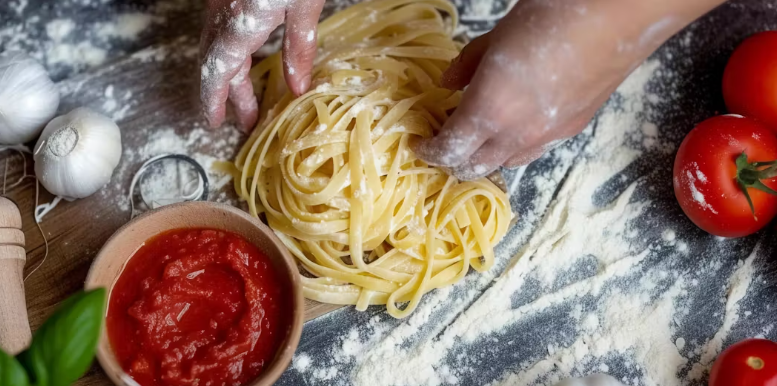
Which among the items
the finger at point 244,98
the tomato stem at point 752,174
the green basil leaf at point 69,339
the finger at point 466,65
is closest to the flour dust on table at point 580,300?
the tomato stem at point 752,174

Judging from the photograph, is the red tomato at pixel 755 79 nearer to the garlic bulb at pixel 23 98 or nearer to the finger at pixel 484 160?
the finger at pixel 484 160

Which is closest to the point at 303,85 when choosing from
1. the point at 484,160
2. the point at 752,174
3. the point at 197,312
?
the point at 484,160

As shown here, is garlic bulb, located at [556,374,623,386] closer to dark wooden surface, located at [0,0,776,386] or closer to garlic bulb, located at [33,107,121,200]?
dark wooden surface, located at [0,0,776,386]

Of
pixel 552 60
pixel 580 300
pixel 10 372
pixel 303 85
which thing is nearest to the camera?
pixel 10 372

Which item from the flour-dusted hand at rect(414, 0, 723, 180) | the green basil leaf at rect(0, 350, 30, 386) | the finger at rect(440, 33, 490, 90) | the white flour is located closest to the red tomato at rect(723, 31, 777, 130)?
the flour-dusted hand at rect(414, 0, 723, 180)

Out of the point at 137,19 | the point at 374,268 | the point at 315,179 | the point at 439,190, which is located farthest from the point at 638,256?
the point at 137,19

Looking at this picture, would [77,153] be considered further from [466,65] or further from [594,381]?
[594,381]
